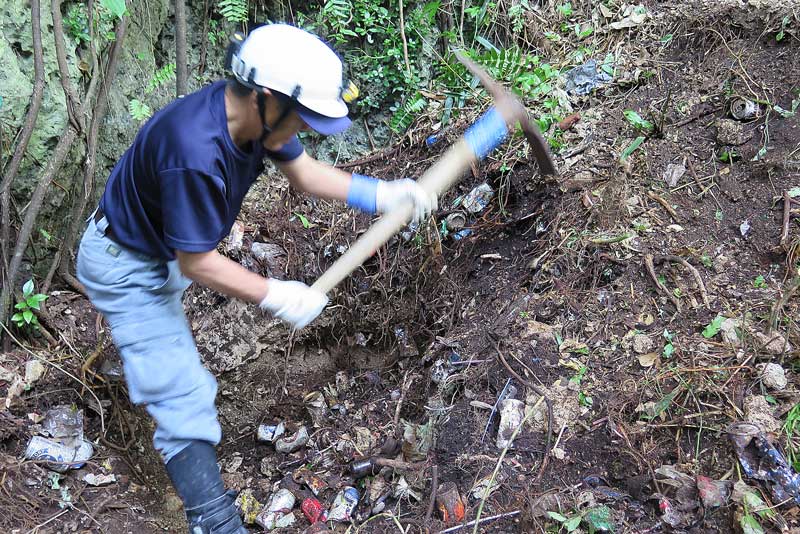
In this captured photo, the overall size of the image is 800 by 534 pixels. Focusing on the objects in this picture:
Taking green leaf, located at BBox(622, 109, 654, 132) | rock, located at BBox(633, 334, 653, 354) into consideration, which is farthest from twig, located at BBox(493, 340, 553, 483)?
green leaf, located at BBox(622, 109, 654, 132)

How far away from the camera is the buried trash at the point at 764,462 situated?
1.89 m

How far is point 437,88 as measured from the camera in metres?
4.22

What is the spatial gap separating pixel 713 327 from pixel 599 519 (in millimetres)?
1002

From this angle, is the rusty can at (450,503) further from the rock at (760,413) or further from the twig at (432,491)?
the rock at (760,413)

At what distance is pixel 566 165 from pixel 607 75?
936 mm

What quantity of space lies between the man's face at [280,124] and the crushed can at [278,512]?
183 cm

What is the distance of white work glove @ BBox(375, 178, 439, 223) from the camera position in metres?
2.41

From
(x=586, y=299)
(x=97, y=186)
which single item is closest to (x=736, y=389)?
(x=586, y=299)

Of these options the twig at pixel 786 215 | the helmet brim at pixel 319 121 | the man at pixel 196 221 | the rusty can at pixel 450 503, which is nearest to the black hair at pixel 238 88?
the man at pixel 196 221

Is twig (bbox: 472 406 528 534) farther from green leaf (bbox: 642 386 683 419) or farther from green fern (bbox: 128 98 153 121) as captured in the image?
green fern (bbox: 128 98 153 121)

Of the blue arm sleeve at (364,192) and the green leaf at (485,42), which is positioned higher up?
the blue arm sleeve at (364,192)

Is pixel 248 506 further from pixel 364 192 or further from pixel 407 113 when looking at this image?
pixel 407 113

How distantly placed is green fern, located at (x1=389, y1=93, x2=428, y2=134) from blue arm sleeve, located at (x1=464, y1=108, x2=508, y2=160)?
168 cm

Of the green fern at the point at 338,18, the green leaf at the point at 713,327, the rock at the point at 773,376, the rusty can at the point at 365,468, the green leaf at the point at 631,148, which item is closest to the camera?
the rock at the point at 773,376
